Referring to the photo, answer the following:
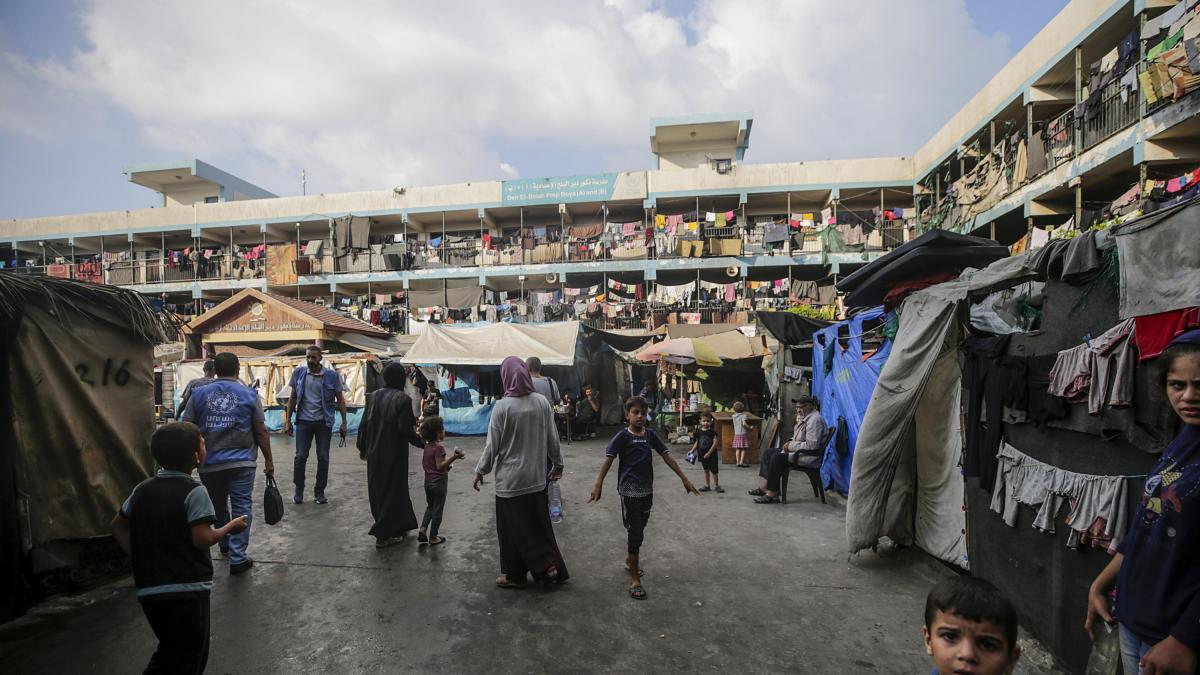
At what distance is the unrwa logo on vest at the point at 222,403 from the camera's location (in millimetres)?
4355

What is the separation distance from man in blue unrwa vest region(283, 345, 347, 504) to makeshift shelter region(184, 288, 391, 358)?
10.1 m

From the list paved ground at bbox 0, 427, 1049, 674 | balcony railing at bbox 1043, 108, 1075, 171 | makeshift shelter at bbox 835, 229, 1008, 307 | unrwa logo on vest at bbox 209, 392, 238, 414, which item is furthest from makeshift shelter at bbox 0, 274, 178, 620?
balcony railing at bbox 1043, 108, 1075, 171

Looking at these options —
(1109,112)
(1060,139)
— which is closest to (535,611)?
(1109,112)

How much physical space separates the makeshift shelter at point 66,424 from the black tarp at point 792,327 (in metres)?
8.56

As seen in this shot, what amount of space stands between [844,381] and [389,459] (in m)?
5.68

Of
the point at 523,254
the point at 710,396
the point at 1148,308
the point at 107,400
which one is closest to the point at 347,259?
the point at 523,254

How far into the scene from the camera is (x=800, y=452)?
6.89 meters

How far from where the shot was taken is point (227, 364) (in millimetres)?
4535

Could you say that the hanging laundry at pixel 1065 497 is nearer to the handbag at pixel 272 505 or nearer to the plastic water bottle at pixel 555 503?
the plastic water bottle at pixel 555 503

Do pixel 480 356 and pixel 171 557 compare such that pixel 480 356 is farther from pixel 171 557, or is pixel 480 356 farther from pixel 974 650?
pixel 974 650

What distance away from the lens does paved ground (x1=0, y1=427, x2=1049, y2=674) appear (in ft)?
10.4

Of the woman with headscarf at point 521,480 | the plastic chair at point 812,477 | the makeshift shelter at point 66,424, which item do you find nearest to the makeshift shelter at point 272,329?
the makeshift shelter at point 66,424

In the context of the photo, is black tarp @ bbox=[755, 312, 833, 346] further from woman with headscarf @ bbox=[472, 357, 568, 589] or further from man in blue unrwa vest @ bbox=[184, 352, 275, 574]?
man in blue unrwa vest @ bbox=[184, 352, 275, 574]

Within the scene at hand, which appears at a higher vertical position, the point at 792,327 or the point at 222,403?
the point at 792,327
